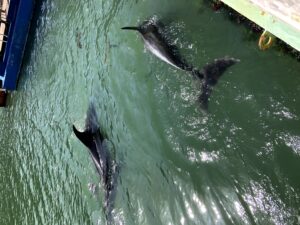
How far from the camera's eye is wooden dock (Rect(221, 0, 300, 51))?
3607 mm

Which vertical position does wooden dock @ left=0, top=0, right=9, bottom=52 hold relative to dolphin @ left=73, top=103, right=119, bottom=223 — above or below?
below

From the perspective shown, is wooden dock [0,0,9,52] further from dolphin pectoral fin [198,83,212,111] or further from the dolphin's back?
dolphin pectoral fin [198,83,212,111]

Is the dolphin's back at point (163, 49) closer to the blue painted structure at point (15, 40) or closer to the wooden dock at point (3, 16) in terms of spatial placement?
the blue painted structure at point (15, 40)

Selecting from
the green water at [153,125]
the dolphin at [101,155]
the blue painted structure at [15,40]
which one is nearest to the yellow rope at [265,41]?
the green water at [153,125]

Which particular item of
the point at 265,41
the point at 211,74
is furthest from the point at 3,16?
the point at 265,41

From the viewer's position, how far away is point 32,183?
922 centimetres

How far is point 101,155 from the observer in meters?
7.35

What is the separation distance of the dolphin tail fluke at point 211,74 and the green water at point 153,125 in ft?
0.43

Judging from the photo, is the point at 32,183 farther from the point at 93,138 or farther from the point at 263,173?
the point at 263,173

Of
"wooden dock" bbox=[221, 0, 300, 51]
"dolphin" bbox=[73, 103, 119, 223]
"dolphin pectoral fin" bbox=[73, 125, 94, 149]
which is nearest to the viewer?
"wooden dock" bbox=[221, 0, 300, 51]

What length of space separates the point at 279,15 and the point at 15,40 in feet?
27.2

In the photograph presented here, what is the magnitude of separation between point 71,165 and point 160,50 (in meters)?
3.17

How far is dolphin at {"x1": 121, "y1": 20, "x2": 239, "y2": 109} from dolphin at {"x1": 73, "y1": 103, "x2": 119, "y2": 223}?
191 centimetres

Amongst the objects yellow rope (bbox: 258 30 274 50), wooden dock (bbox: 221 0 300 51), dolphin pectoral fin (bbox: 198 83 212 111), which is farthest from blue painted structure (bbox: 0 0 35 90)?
wooden dock (bbox: 221 0 300 51)
